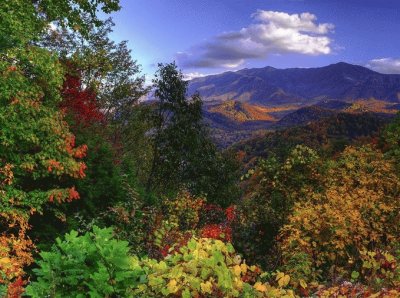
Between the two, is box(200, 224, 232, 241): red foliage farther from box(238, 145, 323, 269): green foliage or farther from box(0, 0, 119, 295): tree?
box(0, 0, 119, 295): tree

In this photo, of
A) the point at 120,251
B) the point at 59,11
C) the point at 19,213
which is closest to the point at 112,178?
the point at 19,213

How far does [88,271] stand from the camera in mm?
5691

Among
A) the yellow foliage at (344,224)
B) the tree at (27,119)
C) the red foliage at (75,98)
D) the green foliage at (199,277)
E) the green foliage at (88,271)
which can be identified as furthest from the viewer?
the red foliage at (75,98)

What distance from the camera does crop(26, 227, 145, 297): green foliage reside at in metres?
5.46

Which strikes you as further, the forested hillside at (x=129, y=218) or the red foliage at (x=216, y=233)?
the red foliage at (x=216, y=233)

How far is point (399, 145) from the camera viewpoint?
27516 millimetres

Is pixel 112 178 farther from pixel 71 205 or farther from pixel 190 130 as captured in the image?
pixel 190 130

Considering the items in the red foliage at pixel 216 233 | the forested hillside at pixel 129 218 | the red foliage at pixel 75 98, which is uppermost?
the red foliage at pixel 75 98

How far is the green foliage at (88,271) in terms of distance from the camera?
5457 mm

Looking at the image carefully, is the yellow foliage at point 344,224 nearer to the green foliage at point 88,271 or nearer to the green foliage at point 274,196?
the green foliage at point 274,196

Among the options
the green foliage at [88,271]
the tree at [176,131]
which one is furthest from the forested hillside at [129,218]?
the tree at [176,131]

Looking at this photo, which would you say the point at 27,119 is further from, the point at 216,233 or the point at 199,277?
the point at 199,277

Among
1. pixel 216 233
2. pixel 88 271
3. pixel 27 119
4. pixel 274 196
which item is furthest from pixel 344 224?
pixel 27 119

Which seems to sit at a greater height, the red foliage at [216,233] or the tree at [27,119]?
the tree at [27,119]
